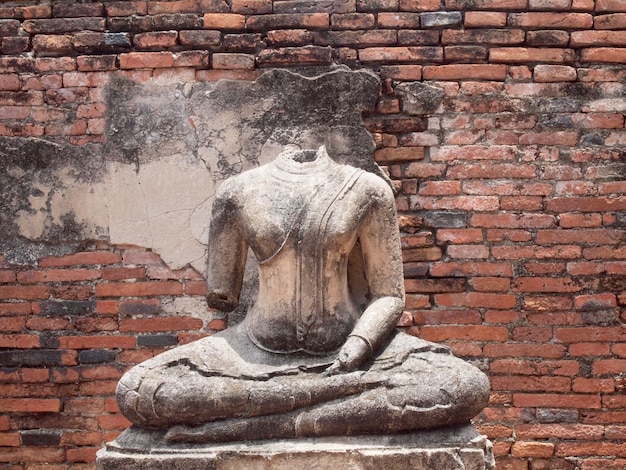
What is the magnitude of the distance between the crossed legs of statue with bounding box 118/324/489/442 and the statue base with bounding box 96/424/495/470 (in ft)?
0.12

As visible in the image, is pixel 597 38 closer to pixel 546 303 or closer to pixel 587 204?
pixel 587 204

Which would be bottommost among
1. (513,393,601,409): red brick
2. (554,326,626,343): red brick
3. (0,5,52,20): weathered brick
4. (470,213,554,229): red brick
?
(513,393,601,409): red brick

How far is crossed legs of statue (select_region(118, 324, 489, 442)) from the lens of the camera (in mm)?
3279

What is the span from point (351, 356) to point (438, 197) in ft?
5.32

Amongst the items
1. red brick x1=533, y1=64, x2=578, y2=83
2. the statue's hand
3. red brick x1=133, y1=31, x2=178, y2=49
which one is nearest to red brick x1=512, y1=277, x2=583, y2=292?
red brick x1=533, y1=64, x2=578, y2=83

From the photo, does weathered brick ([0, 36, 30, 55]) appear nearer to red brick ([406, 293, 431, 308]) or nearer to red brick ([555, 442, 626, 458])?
red brick ([406, 293, 431, 308])

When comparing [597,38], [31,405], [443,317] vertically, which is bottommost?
[31,405]

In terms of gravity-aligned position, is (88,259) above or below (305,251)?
below

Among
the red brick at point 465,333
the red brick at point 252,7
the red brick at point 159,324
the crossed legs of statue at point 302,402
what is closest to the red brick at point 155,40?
the red brick at point 252,7

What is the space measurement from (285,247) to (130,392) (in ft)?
2.78

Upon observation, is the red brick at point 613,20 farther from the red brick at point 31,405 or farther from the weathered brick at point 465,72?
the red brick at point 31,405

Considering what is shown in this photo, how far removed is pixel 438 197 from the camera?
4855 millimetres

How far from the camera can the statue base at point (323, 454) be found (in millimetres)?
3219

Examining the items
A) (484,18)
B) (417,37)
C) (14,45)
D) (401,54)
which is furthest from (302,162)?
(14,45)
